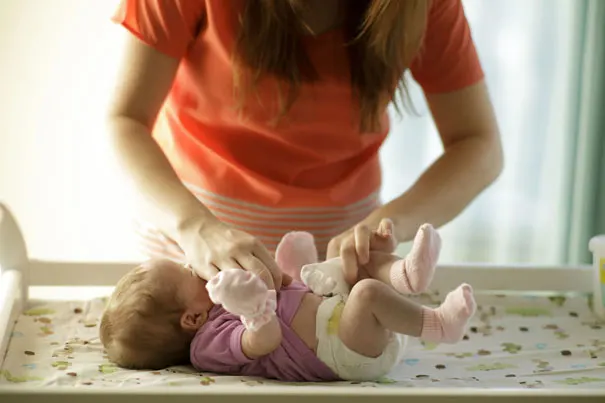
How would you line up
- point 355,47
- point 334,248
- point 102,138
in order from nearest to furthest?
point 334,248 < point 355,47 < point 102,138

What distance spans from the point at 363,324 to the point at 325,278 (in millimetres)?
117

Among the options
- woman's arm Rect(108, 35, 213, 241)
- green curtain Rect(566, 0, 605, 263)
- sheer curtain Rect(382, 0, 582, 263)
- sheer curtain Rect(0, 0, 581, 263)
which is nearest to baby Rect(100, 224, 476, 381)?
woman's arm Rect(108, 35, 213, 241)

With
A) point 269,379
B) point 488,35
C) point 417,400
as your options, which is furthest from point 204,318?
point 488,35

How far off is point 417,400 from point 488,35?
1.64 m

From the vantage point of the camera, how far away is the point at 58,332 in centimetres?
157

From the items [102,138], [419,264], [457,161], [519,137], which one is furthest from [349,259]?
[519,137]

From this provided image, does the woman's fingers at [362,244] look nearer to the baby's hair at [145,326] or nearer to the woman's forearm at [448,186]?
Answer: the woman's forearm at [448,186]

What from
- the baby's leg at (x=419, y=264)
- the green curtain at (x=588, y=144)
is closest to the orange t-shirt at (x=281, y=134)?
the baby's leg at (x=419, y=264)

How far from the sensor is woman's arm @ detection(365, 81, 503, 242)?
158cm

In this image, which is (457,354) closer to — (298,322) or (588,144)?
(298,322)

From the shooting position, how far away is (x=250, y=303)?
117cm

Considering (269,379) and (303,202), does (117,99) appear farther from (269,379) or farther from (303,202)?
(269,379)

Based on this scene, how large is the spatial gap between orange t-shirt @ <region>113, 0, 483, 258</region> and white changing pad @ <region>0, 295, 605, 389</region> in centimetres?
29

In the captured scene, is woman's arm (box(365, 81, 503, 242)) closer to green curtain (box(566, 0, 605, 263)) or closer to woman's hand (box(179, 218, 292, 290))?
woman's hand (box(179, 218, 292, 290))
